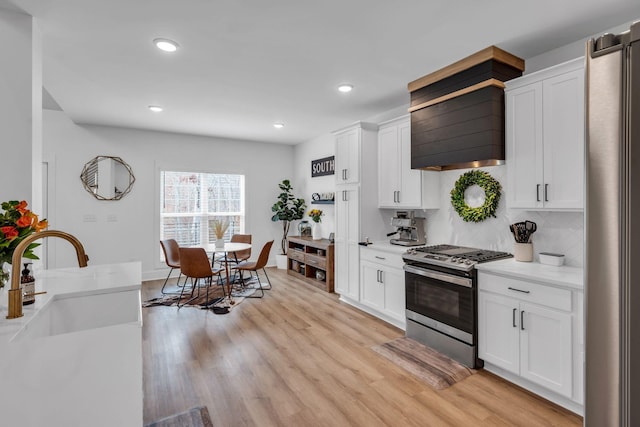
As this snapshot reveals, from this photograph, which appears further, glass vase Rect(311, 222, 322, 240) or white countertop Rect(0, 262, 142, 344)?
glass vase Rect(311, 222, 322, 240)

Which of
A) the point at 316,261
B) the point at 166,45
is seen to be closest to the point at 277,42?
the point at 166,45

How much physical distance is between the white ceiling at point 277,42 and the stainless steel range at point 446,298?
1.77m

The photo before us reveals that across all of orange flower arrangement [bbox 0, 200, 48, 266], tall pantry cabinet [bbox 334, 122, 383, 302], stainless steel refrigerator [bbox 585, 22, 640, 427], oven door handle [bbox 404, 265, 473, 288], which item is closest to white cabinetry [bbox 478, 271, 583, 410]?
oven door handle [bbox 404, 265, 473, 288]

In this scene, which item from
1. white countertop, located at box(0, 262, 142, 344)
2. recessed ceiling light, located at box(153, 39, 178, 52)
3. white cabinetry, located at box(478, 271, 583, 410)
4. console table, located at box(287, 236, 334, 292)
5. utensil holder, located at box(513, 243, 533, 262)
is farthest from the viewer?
console table, located at box(287, 236, 334, 292)

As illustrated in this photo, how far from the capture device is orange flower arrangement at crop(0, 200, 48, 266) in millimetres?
1418

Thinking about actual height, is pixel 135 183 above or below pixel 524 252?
above

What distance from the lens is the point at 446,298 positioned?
290cm

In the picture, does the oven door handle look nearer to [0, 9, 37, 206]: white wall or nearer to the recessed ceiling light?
the recessed ceiling light

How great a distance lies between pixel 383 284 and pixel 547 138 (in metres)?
2.15

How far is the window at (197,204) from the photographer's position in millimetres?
5945

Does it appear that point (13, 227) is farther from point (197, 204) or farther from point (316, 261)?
point (197, 204)

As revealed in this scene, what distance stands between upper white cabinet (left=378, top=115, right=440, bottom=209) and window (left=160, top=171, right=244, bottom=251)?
342 cm

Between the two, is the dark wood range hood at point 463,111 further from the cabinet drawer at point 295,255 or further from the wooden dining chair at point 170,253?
the wooden dining chair at point 170,253

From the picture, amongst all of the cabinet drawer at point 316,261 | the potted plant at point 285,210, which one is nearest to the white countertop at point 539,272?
the cabinet drawer at point 316,261
